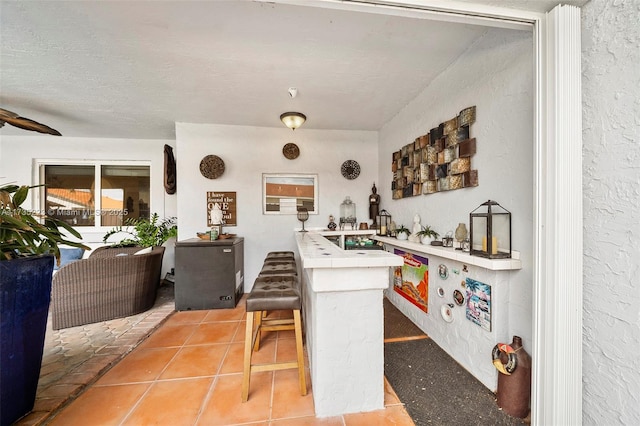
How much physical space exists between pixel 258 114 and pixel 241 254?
1.93 metres

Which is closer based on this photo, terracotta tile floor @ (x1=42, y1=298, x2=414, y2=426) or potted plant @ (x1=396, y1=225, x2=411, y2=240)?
terracotta tile floor @ (x1=42, y1=298, x2=414, y2=426)

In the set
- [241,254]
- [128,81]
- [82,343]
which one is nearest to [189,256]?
[241,254]

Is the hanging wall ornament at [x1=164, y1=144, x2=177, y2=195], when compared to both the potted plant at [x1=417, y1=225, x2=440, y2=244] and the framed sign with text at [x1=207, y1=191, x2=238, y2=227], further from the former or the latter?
the potted plant at [x1=417, y1=225, x2=440, y2=244]

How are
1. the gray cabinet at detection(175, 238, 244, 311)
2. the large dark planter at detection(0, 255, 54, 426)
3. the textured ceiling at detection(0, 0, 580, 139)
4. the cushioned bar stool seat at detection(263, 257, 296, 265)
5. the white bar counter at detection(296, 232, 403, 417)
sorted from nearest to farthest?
the large dark planter at detection(0, 255, 54, 426)
the white bar counter at detection(296, 232, 403, 417)
the textured ceiling at detection(0, 0, 580, 139)
the cushioned bar stool seat at detection(263, 257, 296, 265)
the gray cabinet at detection(175, 238, 244, 311)

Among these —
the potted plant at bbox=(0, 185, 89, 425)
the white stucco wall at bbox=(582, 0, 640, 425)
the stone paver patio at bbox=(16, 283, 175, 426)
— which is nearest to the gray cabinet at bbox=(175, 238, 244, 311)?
the stone paver patio at bbox=(16, 283, 175, 426)

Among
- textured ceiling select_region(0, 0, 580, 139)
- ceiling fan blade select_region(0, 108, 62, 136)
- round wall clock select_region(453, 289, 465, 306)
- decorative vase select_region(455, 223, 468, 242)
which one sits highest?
textured ceiling select_region(0, 0, 580, 139)

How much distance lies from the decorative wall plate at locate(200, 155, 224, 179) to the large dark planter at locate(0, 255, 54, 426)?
2258 millimetres

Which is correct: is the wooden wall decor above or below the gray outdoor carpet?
above

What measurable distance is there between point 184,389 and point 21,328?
3.12ft

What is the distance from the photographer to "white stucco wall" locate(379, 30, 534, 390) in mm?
1462

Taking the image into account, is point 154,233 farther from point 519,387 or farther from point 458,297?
point 519,387

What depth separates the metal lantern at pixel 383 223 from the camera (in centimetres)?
335

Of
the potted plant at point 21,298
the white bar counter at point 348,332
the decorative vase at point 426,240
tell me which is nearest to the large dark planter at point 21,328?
the potted plant at point 21,298

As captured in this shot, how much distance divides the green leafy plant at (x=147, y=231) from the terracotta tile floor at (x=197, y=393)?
2.01m
